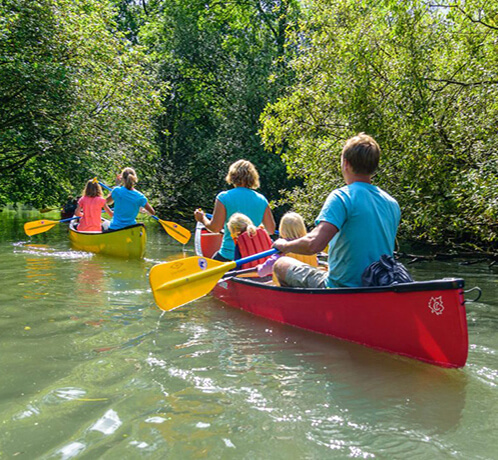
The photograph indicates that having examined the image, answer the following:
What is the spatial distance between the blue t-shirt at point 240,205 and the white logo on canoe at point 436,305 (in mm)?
2948

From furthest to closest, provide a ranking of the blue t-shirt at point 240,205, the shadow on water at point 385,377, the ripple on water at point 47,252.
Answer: the ripple on water at point 47,252
the blue t-shirt at point 240,205
the shadow on water at point 385,377

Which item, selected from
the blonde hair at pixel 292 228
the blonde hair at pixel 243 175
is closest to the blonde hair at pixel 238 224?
the blonde hair at pixel 243 175

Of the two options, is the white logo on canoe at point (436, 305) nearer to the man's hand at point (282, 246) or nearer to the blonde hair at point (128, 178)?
the man's hand at point (282, 246)

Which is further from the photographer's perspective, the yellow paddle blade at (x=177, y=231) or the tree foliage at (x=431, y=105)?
the yellow paddle blade at (x=177, y=231)

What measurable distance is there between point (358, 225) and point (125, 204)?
22.2 feet

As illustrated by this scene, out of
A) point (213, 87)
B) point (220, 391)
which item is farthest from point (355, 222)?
point (213, 87)

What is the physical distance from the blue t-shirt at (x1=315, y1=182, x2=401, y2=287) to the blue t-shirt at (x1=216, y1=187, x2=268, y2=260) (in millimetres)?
2213

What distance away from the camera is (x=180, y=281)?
4703 mm

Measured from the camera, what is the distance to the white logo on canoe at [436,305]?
11.2ft

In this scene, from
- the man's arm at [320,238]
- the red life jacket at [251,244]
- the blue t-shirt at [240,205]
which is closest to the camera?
the man's arm at [320,238]

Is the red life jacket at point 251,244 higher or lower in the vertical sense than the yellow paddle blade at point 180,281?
higher

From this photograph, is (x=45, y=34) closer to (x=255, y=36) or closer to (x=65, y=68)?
(x=65, y=68)

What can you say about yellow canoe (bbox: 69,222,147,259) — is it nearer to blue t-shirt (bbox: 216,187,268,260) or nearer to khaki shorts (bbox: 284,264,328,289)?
blue t-shirt (bbox: 216,187,268,260)

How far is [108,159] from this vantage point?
1476 cm
